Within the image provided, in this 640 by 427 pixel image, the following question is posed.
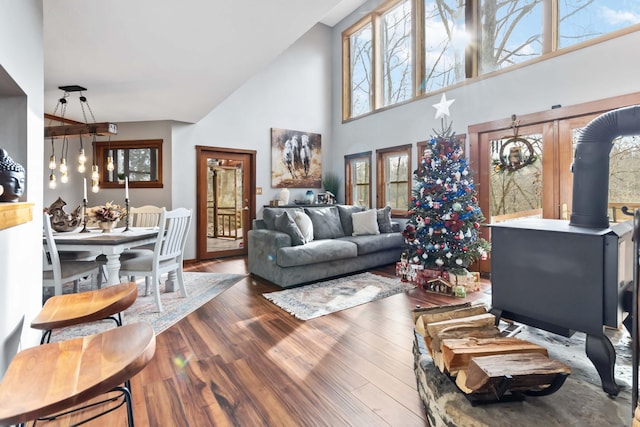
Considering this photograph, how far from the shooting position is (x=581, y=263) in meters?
1.48

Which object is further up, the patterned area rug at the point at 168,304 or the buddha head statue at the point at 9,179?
the buddha head statue at the point at 9,179

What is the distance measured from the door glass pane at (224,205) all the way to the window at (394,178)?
2.66 metres

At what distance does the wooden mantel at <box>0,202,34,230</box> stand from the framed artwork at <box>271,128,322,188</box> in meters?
5.05

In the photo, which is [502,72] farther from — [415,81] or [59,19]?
[59,19]

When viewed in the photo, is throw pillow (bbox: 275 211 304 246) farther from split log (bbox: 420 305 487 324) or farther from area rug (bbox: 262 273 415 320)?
split log (bbox: 420 305 487 324)

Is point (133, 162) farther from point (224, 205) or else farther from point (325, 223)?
point (325, 223)

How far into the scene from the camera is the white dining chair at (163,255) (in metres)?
2.92

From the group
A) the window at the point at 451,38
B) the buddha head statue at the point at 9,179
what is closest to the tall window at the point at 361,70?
the window at the point at 451,38

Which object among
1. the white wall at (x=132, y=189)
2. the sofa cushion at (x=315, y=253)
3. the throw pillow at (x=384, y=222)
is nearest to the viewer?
the sofa cushion at (x=315, y=253)

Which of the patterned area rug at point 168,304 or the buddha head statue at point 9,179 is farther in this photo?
the patterned area rug at point 168,304

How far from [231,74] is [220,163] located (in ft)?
8.64

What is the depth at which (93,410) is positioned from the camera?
5.25ft

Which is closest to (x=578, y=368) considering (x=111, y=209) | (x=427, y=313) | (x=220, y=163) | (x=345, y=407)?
(x=427, y=313)

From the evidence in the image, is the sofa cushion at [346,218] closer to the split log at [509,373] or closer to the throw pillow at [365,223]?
the throw pillow at [365,223]
